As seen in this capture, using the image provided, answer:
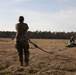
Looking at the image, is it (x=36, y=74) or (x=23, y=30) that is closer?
(x=36, y=74)

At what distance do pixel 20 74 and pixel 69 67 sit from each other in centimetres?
237

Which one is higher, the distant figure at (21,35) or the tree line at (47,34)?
the distant figure at (21,35)

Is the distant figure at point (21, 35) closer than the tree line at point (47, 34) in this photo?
Yes

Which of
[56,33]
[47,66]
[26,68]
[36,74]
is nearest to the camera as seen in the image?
[36,74]

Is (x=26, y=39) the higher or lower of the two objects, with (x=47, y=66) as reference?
higher

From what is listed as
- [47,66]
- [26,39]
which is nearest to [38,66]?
[47,66]

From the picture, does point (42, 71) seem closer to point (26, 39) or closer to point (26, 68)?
point (26, 68)

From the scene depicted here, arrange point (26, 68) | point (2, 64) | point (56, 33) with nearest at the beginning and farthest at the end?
point (26, 68)
point (2, 64)
point (56, 33)

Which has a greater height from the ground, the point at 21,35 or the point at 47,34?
the point at 21,35

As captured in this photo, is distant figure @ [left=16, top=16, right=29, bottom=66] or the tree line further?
the tree line

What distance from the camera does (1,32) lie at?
82938 millimetres

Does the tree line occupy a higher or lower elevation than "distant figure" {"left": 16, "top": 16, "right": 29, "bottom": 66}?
lower

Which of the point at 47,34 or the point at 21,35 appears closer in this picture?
the point at 21,35

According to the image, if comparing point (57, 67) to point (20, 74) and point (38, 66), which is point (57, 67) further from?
point (20, 74)
